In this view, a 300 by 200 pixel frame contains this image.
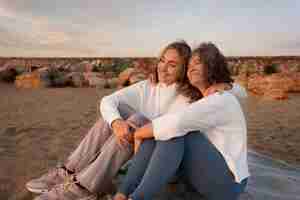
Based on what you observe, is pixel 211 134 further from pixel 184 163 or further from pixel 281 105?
pixel 281 105

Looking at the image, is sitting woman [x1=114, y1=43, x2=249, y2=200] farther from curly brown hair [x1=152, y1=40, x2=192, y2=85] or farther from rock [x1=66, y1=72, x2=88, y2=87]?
rock [x1=66, y1=72, x2=88, y2=87]

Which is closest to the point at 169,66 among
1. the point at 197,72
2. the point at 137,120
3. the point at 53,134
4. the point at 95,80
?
the point at 197,72

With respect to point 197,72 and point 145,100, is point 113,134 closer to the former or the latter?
point 145,100

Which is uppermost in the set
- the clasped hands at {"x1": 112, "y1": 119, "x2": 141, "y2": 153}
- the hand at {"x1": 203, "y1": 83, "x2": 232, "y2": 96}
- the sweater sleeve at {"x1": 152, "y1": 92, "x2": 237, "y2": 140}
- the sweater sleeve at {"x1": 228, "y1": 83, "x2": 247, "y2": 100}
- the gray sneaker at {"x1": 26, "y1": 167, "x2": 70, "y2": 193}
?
the hand at {"x1": 203, "y1": 83, "x2": 232, "y2": 96}

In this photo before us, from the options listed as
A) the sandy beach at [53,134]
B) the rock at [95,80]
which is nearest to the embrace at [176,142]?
the sandy beach at [53,134]

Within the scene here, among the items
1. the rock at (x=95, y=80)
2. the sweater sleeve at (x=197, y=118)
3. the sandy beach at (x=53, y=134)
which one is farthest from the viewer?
the rock at (x=95, y=80)

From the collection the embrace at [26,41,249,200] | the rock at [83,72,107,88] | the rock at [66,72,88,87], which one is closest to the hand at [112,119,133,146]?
the embrace at [26,41,249,200]

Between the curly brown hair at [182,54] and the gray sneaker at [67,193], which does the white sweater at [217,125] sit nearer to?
the curly brown hair at [182,54]

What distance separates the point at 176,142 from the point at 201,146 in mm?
126

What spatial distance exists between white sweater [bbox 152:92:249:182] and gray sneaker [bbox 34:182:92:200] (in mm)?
574

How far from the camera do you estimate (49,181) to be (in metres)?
2.01

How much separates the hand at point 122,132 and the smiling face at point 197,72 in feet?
1.39

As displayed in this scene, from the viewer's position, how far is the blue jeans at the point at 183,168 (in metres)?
1.52

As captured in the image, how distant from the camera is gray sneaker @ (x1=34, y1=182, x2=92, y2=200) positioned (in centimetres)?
177
